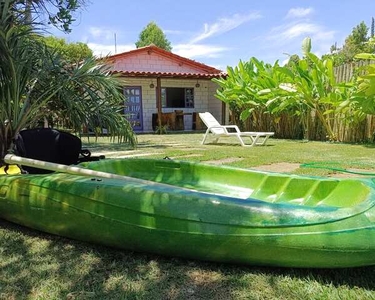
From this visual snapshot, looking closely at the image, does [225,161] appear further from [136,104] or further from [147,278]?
[136,104]

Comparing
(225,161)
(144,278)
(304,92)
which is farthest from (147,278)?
(304,92)

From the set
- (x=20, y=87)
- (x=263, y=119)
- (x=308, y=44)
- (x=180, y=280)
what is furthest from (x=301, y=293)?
(x=263, y=119)

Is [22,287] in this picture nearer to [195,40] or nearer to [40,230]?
[40,230]

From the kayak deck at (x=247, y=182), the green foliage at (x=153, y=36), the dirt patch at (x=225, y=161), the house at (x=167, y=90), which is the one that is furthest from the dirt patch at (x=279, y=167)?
the green foliage at (x=153, y=36)

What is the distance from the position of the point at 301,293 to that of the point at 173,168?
2.37 meters

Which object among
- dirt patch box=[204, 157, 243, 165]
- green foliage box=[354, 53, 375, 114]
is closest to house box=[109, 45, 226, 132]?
green foliage box=[354, 53, 375, 114]

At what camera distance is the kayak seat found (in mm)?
3695

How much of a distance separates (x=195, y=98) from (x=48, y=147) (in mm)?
15514

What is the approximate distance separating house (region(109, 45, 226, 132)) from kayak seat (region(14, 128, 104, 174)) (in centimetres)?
1240

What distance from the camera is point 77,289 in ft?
6.96

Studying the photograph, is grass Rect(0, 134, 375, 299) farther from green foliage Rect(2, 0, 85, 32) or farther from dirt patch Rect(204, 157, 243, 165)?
dirt patch Rect(204, 157, 243, 165)

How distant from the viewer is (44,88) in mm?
5562

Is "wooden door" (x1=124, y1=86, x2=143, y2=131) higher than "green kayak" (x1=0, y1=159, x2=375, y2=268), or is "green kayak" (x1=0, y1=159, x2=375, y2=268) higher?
"wooden door" (x1=124, y1=86, x2=143, y2=131)

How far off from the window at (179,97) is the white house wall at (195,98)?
24 cm
